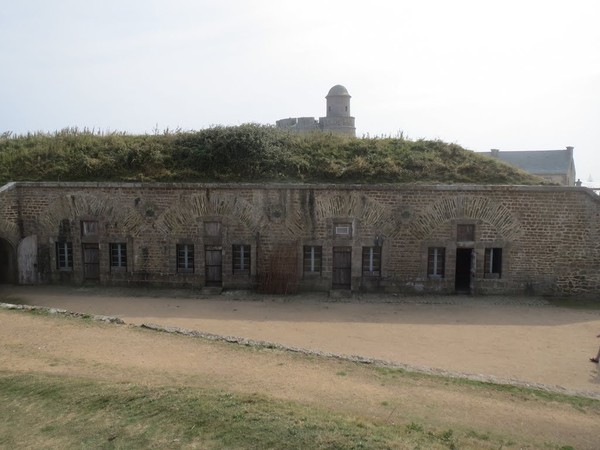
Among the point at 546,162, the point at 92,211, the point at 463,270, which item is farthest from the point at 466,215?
the point at 546,162

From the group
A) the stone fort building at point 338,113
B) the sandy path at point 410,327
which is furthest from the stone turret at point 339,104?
the sandy path at point 410,327

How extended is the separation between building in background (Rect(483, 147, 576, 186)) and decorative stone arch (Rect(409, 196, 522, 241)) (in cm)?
3244

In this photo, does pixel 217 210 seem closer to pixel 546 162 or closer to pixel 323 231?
pixel 323 231

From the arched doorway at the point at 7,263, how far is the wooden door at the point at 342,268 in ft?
36.2

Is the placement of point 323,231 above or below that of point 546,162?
below

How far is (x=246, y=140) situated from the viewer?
61.2ft

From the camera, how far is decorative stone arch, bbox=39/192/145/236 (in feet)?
55.0

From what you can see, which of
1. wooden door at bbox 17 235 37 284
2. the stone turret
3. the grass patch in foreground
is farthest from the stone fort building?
the grass patch in foreground

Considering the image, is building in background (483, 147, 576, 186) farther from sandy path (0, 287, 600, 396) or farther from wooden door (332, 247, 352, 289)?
sandy path (0, 287, 600, 396)

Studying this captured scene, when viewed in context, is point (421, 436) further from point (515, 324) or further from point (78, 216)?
point (78, 216)

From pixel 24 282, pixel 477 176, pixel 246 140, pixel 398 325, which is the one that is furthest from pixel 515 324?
pixel 24 282

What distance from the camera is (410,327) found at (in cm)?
1295

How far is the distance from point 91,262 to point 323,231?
8168 mm

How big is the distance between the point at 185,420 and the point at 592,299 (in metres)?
14.1
